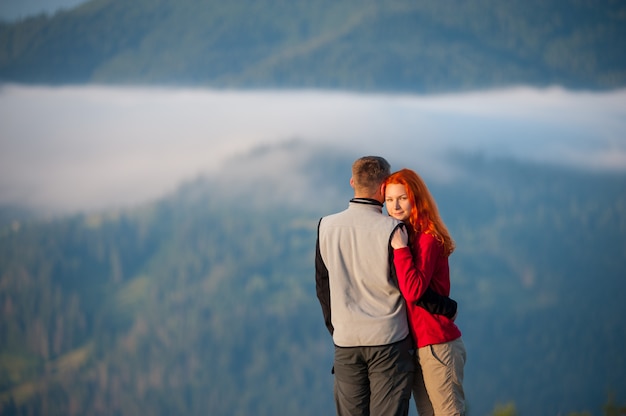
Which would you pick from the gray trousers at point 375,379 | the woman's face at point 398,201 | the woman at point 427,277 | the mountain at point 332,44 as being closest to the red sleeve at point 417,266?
the woman at point 427,277

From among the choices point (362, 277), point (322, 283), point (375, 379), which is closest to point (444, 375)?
point (375, 379)

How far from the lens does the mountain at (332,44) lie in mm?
103125

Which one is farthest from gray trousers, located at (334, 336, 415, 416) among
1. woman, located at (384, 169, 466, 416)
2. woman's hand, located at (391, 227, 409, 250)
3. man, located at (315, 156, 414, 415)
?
woman's hand, located at (391, 227, 409, 250)

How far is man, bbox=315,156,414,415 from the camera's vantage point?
4043 mm

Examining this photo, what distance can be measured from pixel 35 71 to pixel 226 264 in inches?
1441

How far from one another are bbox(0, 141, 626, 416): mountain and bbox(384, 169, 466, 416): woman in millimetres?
63355

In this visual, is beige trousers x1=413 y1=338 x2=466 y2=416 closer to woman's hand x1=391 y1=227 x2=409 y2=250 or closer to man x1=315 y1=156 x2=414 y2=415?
man x1=315 y1=156 x2=414 y2=415

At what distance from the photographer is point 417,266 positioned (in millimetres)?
3959

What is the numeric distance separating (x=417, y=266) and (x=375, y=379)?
2.10ft

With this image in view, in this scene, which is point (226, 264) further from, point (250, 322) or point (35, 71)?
point (35, 71)

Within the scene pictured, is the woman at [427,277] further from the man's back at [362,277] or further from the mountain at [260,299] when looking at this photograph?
the mountain at [260,299]

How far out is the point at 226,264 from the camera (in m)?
88.8

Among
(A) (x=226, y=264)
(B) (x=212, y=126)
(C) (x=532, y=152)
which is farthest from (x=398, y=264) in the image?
(B) (x=212, y=126)

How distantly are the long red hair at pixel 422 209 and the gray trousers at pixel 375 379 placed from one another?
546 millimetres
